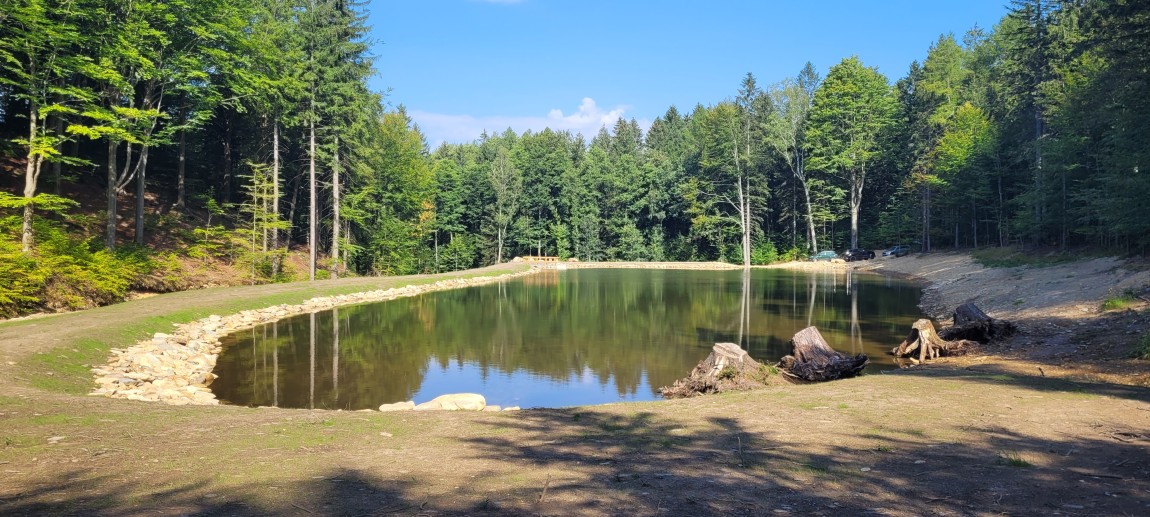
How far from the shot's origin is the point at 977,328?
51.6 feet

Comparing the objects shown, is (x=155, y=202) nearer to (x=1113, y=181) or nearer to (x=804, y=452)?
(x=804, y=452)

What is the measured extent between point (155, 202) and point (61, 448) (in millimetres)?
37227

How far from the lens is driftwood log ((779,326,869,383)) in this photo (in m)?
13.4

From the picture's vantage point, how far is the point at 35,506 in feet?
14.6

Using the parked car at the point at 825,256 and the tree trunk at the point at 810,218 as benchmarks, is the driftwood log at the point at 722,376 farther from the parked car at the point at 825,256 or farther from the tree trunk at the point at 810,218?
the tree trunk at the point at 810,218

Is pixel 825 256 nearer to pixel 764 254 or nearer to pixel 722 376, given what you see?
pixel 764 254

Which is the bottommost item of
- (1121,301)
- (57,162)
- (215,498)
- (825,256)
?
(215,498)

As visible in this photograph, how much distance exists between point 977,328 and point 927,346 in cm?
189

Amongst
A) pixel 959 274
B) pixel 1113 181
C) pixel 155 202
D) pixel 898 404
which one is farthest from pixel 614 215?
pixel 898 404

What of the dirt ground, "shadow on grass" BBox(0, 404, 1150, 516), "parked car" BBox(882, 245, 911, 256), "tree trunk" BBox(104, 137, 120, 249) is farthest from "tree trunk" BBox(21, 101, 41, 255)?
"parked car" BBox(882, 245, 911, 256)

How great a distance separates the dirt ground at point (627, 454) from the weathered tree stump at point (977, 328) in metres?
4.90

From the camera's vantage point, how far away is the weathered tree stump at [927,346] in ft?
49.2

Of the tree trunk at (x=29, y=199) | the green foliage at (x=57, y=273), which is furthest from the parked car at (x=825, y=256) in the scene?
the tree trunk at (x=29, y=199)

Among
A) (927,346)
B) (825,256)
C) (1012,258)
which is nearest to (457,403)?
(927,346)
